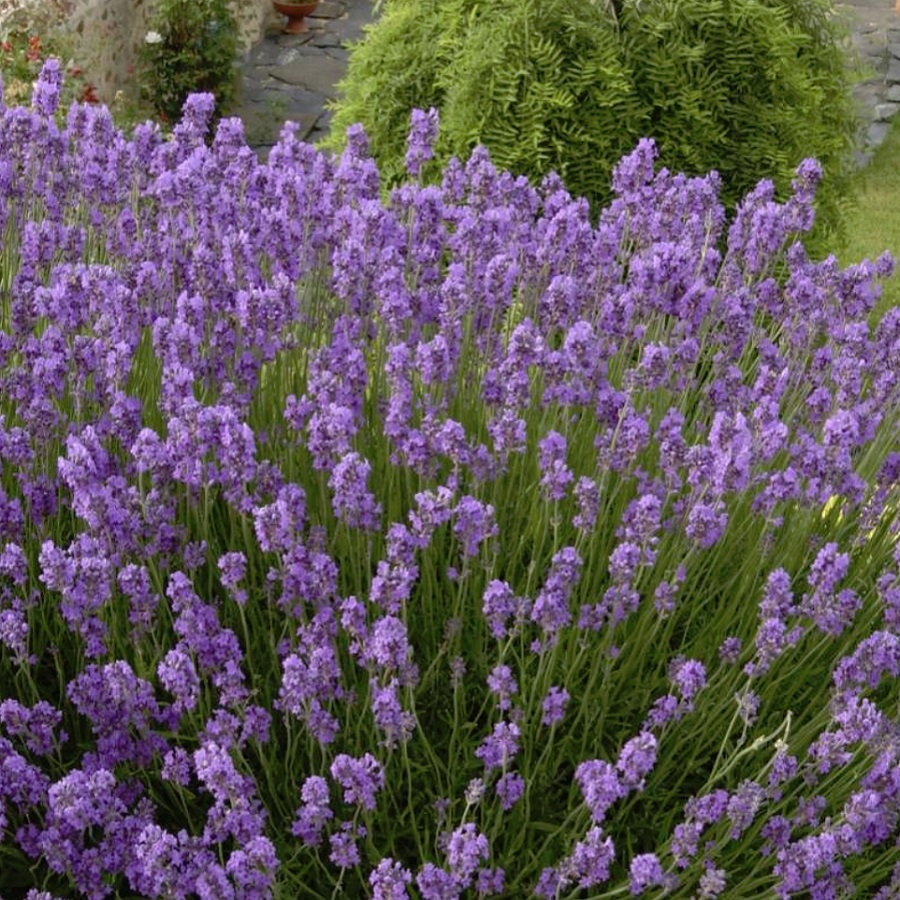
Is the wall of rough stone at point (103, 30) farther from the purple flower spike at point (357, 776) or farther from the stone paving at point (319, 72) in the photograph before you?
the purple flower spike at point (357, 776)

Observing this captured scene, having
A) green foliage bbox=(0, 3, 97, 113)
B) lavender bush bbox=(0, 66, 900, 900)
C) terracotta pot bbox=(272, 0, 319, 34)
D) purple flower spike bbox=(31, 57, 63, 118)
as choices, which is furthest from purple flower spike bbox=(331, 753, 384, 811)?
terracotta pot bbox=(272, 0, 319, 34)

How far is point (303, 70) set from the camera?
10109 mm

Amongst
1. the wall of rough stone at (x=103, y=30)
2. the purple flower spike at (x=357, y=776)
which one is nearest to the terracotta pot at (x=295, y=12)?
the wall of rough stone at (x=103, y=30)

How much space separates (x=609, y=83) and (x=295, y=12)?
637 cm

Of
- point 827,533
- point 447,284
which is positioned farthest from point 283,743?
point 827,533

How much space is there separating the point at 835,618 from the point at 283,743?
1088 mm

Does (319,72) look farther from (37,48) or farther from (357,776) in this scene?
(357,776)

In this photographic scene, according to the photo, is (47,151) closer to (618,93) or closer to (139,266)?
(139,266)

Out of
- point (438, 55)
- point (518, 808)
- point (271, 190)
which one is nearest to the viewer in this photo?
point (518, 808)

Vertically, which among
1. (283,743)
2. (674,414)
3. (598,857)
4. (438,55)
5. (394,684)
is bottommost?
(283,743)

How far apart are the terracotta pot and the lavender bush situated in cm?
754

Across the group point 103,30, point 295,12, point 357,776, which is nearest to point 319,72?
point 295,12

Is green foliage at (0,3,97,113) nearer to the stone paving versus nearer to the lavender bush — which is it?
the stone paving

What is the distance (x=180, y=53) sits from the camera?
8.84m
